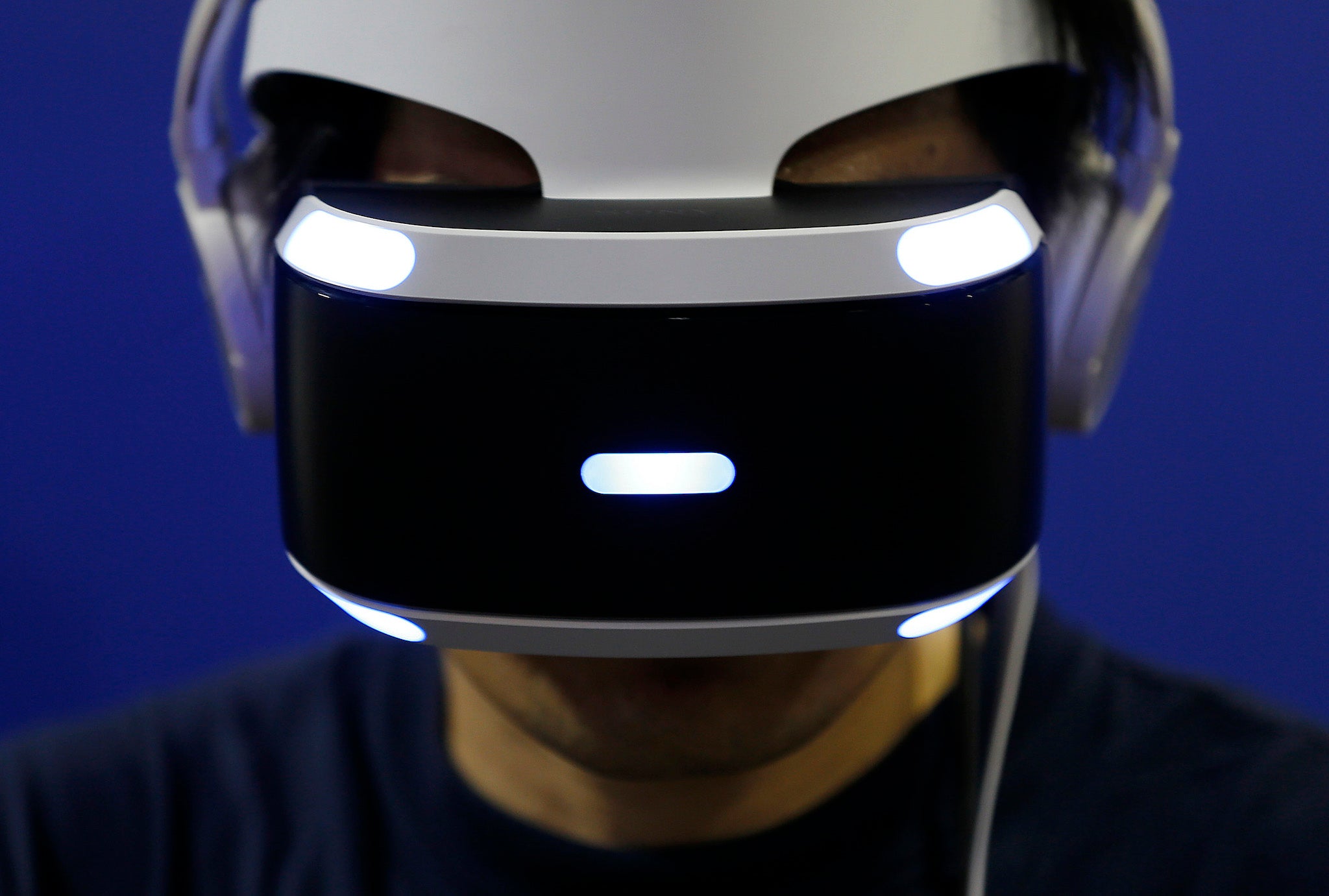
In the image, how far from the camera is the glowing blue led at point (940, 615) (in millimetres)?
585

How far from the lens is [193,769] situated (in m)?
1.04

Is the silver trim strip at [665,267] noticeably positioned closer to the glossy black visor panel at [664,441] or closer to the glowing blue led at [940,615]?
the glossy black visor panel at [664,441]

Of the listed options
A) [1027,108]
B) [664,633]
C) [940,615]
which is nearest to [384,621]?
[664,633]

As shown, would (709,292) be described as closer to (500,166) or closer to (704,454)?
(704,454)

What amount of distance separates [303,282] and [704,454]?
18cm

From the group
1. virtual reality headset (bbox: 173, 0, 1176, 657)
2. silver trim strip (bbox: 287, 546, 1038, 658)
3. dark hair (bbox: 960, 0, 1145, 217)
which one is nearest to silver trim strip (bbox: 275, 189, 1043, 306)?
virtual reality headset (bbox: 173, 0, 1176, 657)

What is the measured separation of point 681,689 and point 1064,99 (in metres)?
0.41

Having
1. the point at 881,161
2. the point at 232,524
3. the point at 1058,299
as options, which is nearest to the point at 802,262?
the point at 881,161

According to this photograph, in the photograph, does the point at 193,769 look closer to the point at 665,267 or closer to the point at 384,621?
the point at 384,621

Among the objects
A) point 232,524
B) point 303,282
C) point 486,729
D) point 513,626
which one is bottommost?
point 232,524

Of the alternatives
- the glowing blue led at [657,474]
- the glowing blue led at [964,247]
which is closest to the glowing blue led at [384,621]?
the glowing blue led at [657,474]

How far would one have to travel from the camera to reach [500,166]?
658 mm

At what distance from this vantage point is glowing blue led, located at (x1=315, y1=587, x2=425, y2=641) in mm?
591

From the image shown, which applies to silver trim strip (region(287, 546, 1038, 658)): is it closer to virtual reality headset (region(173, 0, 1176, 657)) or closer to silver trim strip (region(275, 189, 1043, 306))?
virtual reality headset (region(173, 0, 1176, 657))
